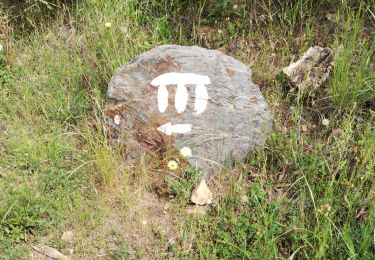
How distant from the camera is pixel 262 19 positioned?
3.40 metres

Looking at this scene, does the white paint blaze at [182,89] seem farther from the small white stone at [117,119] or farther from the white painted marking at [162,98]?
the small white stone at [117,119]

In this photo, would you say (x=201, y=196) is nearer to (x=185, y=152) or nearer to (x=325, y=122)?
(x=185, y=152)

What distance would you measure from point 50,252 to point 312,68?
76.5 inches

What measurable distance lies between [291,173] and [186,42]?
133 cm

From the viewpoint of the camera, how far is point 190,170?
8.82 feet

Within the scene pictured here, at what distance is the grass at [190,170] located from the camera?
241 cm

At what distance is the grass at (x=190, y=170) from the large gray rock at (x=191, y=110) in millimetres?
106

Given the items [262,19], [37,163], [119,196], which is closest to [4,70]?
[37,163]

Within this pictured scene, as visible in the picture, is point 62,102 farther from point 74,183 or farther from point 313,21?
point 313,21

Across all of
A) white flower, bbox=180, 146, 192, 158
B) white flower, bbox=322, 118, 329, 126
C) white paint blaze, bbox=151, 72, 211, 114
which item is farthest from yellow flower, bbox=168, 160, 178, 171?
white flower, bbox=322, 118, 329, 126

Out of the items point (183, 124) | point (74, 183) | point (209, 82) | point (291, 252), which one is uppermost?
point (209, 82)

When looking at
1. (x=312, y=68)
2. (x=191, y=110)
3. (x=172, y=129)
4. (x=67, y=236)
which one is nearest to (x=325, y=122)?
(x=312, y=68)

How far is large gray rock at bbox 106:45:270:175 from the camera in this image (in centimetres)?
275

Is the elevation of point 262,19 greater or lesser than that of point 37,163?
greater
